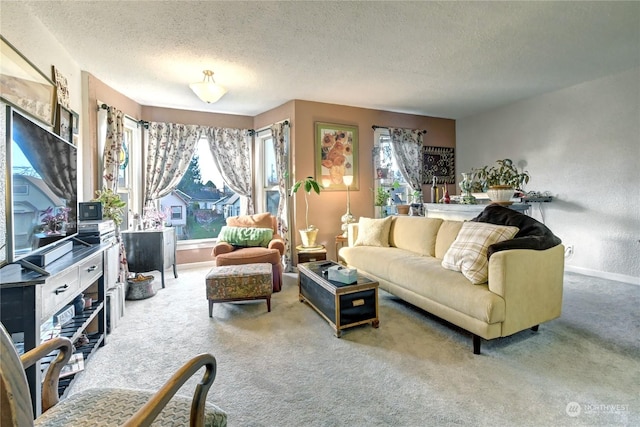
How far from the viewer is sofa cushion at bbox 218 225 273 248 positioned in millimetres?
4020

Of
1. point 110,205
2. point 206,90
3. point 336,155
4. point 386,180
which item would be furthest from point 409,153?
point 110,205

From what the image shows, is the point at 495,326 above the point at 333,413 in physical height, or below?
above

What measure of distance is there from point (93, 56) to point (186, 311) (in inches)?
106

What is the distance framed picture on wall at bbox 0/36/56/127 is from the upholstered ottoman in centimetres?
181

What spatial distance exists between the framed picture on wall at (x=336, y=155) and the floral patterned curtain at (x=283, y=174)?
18.7 inches

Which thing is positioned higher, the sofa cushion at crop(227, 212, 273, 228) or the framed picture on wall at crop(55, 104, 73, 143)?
the framed picture on wall at crop(55, 104, 73, 143)

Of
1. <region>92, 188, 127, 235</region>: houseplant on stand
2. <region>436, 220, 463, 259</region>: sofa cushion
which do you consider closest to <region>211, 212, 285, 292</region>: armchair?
<region>92, 188, 127, 235</region>: houseplant on stand

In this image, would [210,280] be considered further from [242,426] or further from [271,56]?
[271,56]

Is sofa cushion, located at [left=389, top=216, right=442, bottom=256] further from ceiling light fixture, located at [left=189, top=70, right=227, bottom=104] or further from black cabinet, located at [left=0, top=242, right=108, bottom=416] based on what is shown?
black cabinet, located at [left=0, top=242, right=108, bottom=416]

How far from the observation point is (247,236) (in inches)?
159

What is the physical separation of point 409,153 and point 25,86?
4.98 metres

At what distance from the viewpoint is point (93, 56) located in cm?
304

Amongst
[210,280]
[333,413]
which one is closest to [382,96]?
[210,280]

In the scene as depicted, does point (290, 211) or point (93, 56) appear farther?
point (290, 211)
